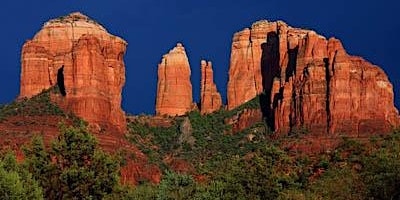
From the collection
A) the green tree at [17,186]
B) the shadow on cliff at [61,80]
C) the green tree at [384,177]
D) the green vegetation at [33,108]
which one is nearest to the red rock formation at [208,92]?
the shadow on cliff at [61,80]

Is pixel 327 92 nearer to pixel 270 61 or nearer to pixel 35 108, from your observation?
pixel 270 61

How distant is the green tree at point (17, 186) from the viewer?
6384 cm

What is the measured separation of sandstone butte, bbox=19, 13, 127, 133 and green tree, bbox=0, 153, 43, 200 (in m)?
78.2

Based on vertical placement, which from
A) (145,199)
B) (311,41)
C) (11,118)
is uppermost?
(311,41)

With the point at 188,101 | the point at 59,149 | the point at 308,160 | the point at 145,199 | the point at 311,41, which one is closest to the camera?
the point at 59,149

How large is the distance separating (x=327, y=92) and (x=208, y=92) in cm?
3205

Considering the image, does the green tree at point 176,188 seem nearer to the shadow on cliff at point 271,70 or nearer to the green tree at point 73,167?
the green tree at point 73,167

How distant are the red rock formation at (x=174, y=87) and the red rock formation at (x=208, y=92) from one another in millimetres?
2754

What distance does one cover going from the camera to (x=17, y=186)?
6394cm

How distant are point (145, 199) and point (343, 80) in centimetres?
7017

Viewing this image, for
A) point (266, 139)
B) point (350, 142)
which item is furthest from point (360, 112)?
point (350, 142)

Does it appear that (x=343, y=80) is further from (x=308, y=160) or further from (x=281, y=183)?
(x=281, y=183)

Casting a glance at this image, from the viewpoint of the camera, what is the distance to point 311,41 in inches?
5861

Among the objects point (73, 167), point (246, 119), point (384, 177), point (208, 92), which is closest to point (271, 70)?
point (208, 92)
